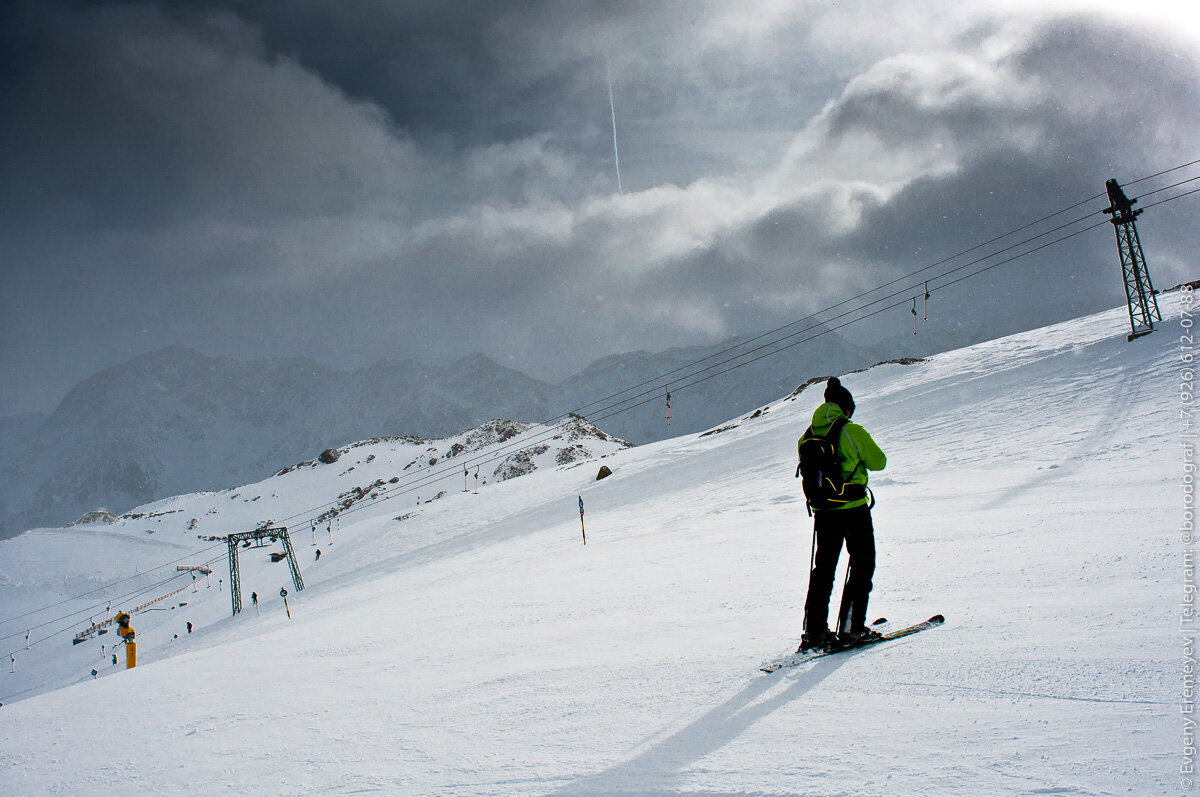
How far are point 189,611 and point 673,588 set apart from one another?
57.4 m

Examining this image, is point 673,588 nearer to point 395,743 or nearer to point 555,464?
point 395,743

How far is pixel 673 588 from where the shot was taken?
28.3ft

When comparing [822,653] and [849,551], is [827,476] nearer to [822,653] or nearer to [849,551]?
[849,551]

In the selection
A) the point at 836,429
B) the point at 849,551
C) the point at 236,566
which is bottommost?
the point at 236,566

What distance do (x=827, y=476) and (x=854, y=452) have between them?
0.32 m

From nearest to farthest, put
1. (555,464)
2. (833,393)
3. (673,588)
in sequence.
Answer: (833,393), (673,588), (555,464)

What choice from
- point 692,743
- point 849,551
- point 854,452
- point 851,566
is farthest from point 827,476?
point 692,743

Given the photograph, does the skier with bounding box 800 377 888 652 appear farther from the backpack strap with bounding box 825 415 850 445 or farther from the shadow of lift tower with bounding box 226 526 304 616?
the shadow of lift tower with bounding box 226 526 304 616

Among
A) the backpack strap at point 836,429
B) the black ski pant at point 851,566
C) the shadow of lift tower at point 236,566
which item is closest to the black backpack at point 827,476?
the backpack strap at point 836,429

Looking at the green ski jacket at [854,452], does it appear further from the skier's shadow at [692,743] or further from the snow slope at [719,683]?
the skier's shadow at [692,743]

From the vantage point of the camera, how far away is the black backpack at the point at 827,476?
4625mm

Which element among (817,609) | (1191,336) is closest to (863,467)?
(817,609)

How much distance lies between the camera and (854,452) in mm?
4676

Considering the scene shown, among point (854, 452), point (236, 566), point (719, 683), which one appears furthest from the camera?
point (236, 566)
